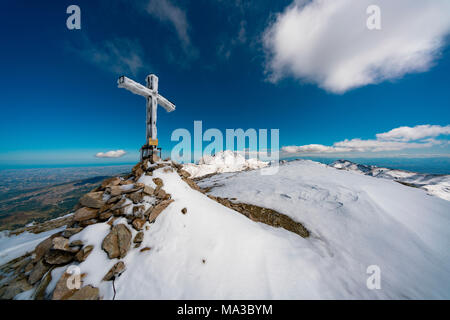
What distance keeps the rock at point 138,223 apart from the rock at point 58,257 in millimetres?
1729

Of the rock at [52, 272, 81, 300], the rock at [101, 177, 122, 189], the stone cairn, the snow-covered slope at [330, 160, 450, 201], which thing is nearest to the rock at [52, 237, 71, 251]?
the stone cairn

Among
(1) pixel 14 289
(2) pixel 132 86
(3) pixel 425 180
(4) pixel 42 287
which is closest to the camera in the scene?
(4) pixel 42 287

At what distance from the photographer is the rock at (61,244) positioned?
4.36 meters

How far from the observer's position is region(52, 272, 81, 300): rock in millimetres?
3581

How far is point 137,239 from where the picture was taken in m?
4.93

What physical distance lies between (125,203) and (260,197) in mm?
8214

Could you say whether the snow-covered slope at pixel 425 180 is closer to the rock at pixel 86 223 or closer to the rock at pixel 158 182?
the rock at pixel 158 182

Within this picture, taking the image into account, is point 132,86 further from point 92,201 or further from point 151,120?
point 92,201

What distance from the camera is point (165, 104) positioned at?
30.2 ft

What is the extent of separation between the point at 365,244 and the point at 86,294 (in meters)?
9.60

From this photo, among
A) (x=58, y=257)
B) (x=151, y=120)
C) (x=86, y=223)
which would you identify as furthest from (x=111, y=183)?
(x=151, y=120)

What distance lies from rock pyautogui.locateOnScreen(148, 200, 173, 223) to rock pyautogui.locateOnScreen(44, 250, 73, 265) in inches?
88.6

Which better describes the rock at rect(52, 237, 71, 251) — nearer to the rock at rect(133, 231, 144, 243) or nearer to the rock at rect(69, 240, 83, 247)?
the rock at rect(69, 240, 83, 247)
